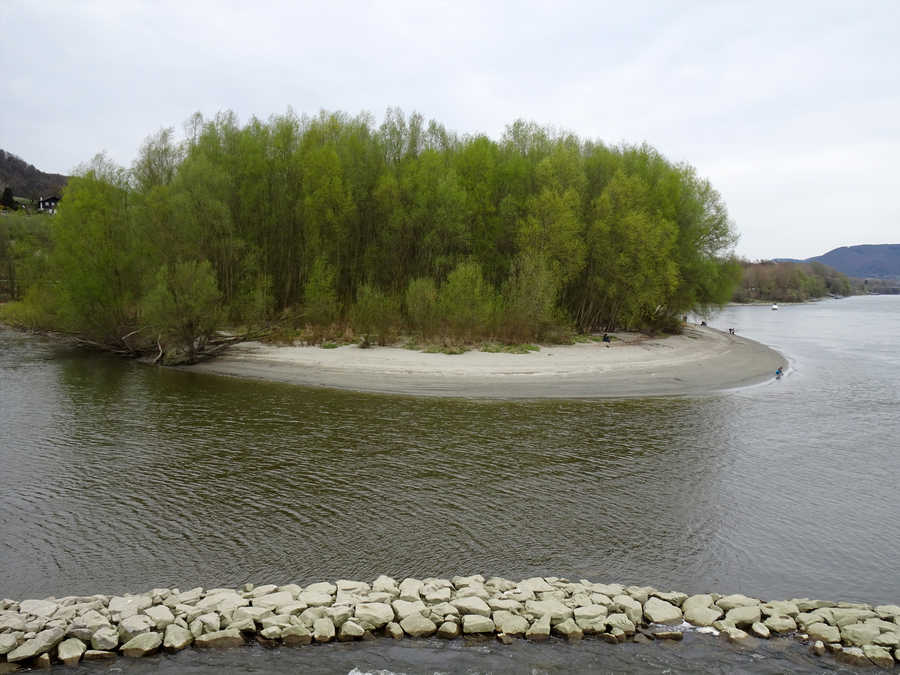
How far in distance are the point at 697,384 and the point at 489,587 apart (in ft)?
72.9

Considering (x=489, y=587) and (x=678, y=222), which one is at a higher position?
(x=678, y=222)

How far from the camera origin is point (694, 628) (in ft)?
25.4

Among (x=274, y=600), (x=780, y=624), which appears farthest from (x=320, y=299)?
(x=780, y=624)

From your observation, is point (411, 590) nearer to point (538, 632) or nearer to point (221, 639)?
point (538, 632)

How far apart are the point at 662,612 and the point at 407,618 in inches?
140

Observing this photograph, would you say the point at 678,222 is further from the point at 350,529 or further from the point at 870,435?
the point at 350,529

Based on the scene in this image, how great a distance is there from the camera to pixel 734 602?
8141mm

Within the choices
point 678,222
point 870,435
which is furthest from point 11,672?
point 678,222

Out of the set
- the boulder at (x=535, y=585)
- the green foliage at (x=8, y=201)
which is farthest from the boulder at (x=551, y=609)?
the green foliage at (x=8, y=201)

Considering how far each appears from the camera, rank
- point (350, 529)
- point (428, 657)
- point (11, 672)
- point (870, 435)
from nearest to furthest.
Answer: point (11, 672) → point (428, 657) → point (350, 529) → point (870, 435)

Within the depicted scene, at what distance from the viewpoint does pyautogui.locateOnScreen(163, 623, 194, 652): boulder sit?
7.05m

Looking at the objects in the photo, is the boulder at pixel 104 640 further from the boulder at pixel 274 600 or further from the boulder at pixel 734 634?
the boulder at pixel 734 634

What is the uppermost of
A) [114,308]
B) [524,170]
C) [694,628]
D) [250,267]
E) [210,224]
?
[524,170]

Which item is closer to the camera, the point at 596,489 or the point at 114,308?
the point at 596,489
